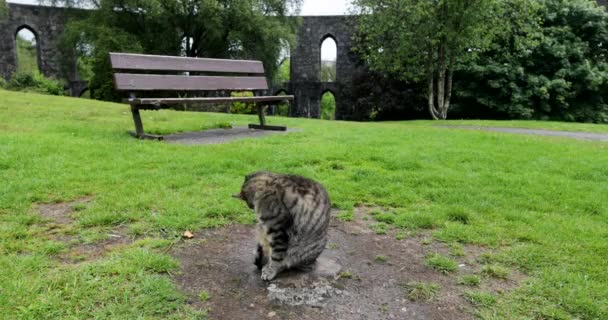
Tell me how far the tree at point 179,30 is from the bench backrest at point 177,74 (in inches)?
517

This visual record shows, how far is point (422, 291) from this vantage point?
2.67m

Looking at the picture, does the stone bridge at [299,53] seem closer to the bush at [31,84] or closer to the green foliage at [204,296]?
the bush at [31,84]

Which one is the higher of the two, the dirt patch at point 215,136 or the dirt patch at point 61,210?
the dirt patch at point 215,136

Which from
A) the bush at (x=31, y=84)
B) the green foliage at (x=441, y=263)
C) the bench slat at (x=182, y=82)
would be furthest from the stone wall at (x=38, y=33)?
the green foliage at (x=441, y=263)

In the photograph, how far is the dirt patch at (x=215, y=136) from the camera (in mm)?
7172

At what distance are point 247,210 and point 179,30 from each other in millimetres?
21862

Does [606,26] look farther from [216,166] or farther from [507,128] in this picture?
[216,166]

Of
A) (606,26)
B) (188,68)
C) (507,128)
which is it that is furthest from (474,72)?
(188,68)

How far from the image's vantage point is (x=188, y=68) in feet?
26.2

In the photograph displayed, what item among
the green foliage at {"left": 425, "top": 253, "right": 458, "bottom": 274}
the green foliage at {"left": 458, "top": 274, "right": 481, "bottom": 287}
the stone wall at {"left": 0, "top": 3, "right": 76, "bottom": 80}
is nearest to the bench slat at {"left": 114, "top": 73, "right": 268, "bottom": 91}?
the green foliage at {"left": 425, "top": 253, "right": 458, "bottom": 274}

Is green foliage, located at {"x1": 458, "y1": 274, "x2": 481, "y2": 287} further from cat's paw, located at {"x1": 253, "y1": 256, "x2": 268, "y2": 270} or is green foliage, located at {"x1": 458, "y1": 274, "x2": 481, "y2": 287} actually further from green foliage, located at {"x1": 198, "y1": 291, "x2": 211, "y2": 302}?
green foliage, located at {"x1": 198, "y1": 291, "x2": 211, "y2": 302}

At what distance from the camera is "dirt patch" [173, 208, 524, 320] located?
7.95 feet

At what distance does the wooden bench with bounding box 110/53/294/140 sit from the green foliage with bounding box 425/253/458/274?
4.97m

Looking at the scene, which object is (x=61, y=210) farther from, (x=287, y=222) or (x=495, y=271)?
(x=495, y=271)
